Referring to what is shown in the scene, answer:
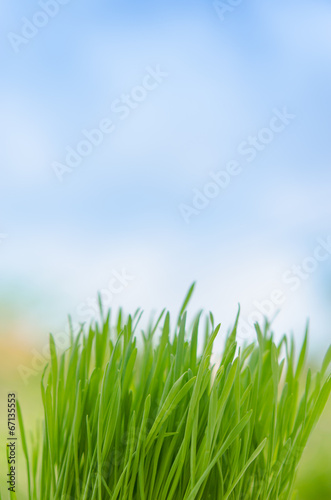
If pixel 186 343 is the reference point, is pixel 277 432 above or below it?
below

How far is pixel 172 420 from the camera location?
0.51 metres

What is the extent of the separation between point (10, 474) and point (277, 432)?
38 centimetres

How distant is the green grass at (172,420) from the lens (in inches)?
18.9

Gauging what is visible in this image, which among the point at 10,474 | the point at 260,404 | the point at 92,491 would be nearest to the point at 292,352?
the point at 260,404

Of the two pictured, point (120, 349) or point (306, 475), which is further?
point (306, 475)

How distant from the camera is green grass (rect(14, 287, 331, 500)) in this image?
0.48 metres

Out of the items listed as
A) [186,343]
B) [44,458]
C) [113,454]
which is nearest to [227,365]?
[186,343]

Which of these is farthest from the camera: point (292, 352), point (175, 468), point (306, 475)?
point (306, 475)

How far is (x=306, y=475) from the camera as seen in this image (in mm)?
1123

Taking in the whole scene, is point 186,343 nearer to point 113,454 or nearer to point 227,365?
point 227,365

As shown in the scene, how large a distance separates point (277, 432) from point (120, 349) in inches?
8.9

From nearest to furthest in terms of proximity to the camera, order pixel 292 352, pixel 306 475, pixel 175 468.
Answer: pixel 175 468 < pixel 292 352 < pixel 306 475

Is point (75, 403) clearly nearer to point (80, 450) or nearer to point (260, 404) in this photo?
point (80, 450)

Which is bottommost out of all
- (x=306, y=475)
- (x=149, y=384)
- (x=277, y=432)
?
(x=306, y=475)
